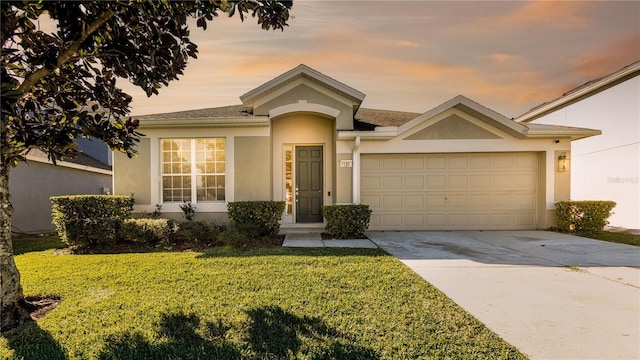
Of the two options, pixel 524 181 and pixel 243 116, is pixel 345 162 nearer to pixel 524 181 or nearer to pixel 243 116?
pixel 243 116

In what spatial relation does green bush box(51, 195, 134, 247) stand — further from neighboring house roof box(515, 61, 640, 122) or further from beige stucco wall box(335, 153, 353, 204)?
neighboring house roof box(515, 61, 640, 122)

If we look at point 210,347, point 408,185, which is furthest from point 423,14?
point 210,347

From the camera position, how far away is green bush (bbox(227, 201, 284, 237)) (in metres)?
8.37

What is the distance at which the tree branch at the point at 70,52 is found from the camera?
3239 millimetres

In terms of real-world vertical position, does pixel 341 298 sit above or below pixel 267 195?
below

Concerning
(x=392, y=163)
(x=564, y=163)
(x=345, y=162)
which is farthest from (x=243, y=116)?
(x=564, y=163)

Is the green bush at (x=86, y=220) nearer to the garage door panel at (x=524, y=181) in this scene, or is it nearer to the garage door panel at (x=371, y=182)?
the garage door panel at (x=371, y=182)

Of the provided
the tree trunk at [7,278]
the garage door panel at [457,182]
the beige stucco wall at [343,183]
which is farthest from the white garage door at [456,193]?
the tree trunk at [7,278]

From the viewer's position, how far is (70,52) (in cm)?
335

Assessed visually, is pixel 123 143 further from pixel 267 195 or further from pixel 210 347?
pixel 267 195

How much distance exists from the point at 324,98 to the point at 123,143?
259 inches

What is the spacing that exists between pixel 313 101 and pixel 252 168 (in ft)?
9.40

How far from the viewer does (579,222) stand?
9125 millimetres

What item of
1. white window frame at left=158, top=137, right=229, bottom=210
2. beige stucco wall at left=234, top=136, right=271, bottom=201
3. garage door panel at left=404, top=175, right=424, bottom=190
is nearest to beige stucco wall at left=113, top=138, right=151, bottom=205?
white window frame at left=158, top=137, right=229, bottom=210
